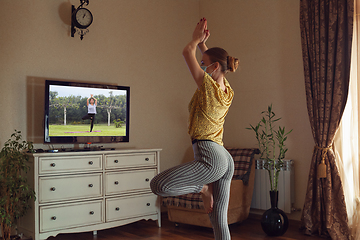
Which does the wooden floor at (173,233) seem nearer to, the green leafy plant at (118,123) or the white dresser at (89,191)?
the white dresser at (89,191)

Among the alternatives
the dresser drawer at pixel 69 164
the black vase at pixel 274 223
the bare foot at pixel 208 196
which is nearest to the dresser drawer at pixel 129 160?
the dresser drawer at pixel 69 164

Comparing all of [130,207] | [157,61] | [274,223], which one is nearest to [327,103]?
[274,223]

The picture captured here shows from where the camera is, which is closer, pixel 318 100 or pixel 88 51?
pixel 318 100

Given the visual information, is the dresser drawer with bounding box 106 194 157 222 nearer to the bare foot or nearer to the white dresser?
the white dresser

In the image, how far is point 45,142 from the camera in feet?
11.6

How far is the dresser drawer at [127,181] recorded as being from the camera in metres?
3.64

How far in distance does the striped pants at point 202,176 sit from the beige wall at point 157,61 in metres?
2.44

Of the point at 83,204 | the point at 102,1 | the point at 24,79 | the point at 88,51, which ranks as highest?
the point at 102,1

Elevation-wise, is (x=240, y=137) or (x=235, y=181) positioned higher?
(x=240, y=137)

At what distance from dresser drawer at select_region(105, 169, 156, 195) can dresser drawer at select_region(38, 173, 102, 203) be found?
11cm

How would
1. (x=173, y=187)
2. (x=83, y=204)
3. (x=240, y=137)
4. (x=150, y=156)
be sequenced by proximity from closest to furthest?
(x=173, y=187) < (x=83, y=204) < (x=150, y=156) < (x=240, y=137)

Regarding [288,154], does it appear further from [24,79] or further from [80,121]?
[24,79]

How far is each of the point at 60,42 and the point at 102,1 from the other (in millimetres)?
779

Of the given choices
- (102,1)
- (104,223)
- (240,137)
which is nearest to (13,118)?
(104,223)
